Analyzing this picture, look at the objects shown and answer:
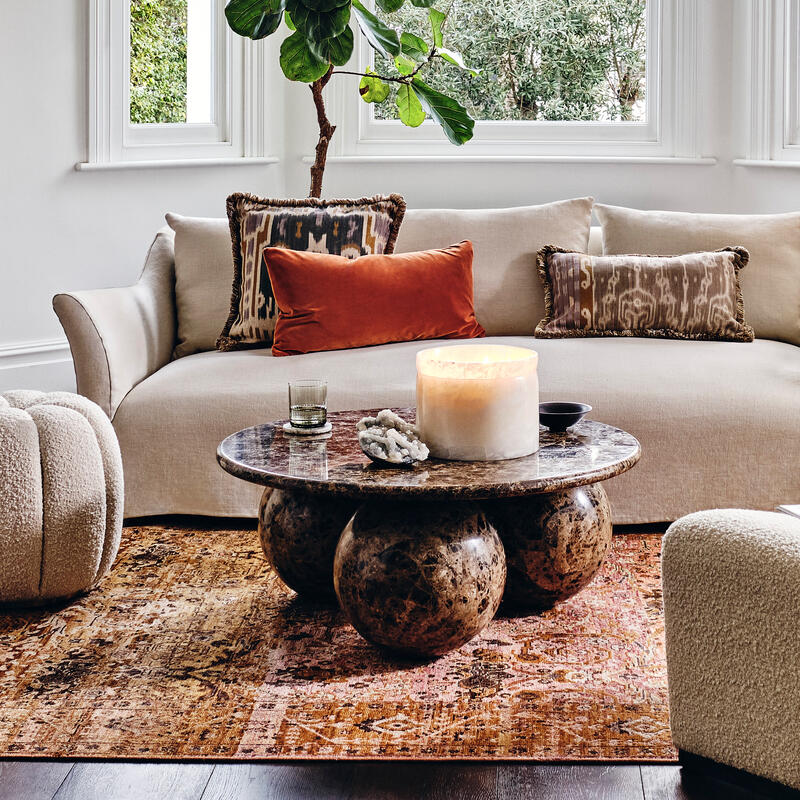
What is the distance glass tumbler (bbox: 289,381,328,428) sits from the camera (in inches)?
88.7

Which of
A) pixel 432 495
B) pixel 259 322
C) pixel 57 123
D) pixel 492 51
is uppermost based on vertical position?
pixel 492 51

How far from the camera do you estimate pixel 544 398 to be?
9.29ft

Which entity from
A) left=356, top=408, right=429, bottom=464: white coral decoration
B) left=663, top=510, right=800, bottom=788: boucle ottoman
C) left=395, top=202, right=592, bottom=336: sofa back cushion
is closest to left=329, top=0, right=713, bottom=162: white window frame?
left=395, top=202, right=592, bottom=336: sofa back cushion

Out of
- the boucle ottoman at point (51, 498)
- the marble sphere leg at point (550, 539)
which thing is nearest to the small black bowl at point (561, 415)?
the marble sphere leg at point (550, 539)

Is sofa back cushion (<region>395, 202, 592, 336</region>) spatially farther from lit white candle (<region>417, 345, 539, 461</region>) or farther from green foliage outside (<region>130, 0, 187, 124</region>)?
lit white candle (<region>417, 345, 539, 461</region>)

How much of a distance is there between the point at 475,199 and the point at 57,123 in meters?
1.65

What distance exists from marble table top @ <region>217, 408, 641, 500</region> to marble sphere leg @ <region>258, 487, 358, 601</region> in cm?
13

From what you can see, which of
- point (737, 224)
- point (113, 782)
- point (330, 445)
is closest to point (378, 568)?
point (330, 445)

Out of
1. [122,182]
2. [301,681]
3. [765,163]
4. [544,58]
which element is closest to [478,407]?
[301,681]

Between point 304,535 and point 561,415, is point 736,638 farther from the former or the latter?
point 304,535

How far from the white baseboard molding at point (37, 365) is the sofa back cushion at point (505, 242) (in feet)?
4.09

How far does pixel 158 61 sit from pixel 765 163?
90.8 inches

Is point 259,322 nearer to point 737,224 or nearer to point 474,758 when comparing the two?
point 737,224

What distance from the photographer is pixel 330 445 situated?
7.13 feet
